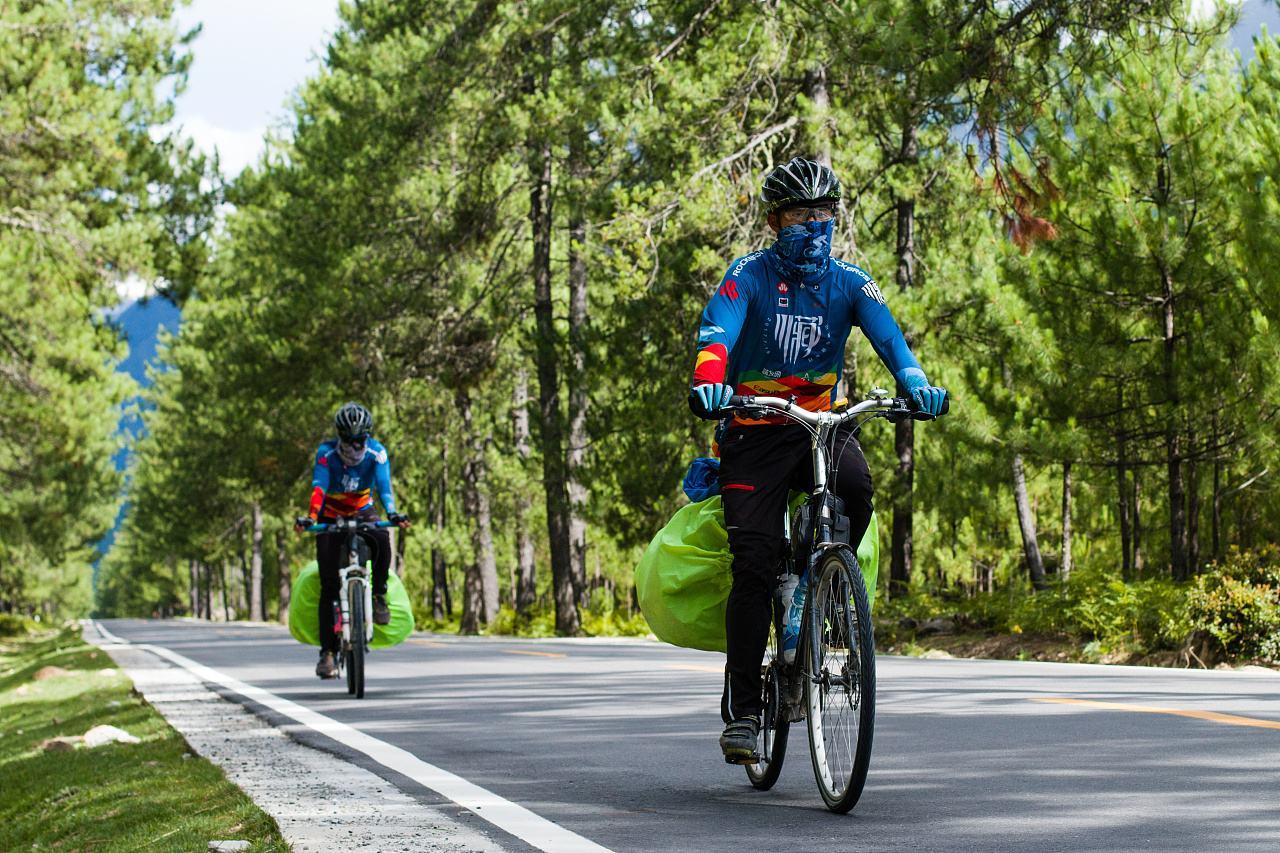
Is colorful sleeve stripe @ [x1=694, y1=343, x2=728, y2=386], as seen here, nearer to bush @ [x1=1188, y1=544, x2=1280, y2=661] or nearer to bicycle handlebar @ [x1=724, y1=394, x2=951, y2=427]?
bicycle handlebar @ [x1=724, y1=394, x2=951, y2=427]

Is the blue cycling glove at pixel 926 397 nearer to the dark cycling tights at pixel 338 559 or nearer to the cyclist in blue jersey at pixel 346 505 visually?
the cyclist in blue jersey at pixel 346 505

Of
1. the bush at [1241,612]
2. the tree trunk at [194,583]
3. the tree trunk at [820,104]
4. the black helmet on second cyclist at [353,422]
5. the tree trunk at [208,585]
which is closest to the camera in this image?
the black helmet on second cyclist at [353,422]

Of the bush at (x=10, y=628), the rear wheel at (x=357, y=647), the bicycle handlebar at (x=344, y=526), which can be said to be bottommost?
the bush at (x=10, y=628)

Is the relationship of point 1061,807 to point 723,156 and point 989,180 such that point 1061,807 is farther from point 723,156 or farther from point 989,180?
point 723,156

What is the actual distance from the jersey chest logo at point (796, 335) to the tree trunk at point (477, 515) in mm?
28453

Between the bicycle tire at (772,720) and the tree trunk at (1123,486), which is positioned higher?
the tree trunk at (1123,486)

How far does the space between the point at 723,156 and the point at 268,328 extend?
20200 mm

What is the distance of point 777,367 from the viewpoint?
218 inches

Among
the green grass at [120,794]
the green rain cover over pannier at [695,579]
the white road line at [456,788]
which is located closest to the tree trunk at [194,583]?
the green grass at [120,794]

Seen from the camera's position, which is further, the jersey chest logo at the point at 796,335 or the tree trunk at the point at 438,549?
the tree trunk at the point at 438,549

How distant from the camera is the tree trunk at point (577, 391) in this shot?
24.9 meters

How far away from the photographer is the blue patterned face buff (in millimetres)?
5434

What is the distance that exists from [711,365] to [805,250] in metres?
0.58

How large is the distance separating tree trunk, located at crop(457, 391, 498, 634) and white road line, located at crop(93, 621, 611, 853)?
76.5 feet
